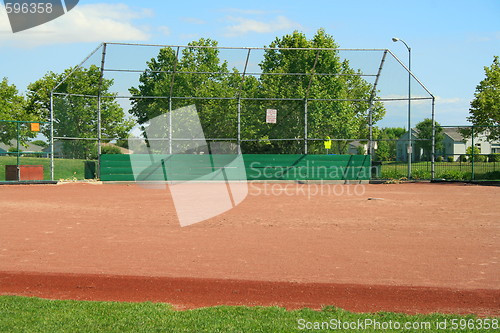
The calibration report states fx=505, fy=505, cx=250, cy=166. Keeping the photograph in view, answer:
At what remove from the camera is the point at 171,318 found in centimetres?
489

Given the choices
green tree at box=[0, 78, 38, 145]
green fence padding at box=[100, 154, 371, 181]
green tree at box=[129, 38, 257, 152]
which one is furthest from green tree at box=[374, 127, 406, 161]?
green tree at box=[0, 78, 38, 145]

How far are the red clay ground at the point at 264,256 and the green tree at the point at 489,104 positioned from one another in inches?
758

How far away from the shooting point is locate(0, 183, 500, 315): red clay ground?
5.85m

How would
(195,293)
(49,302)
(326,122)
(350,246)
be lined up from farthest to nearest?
(326,122), (350,246), (195,293), (49,302)

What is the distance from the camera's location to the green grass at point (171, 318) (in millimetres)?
4566

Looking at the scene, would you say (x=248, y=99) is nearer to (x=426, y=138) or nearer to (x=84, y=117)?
(x=84, y=117)

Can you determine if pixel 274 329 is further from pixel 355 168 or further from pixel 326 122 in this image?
pixel 326 122

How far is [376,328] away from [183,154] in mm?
19510

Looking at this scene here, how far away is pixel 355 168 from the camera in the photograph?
24547 millimetres

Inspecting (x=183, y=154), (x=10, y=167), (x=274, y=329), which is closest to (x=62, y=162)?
(x=10, y=167)

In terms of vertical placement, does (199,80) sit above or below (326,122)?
above

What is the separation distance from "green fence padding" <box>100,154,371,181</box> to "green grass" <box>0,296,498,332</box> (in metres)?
18.0

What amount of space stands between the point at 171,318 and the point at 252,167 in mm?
19105

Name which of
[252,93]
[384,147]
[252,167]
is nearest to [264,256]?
[252,167]
